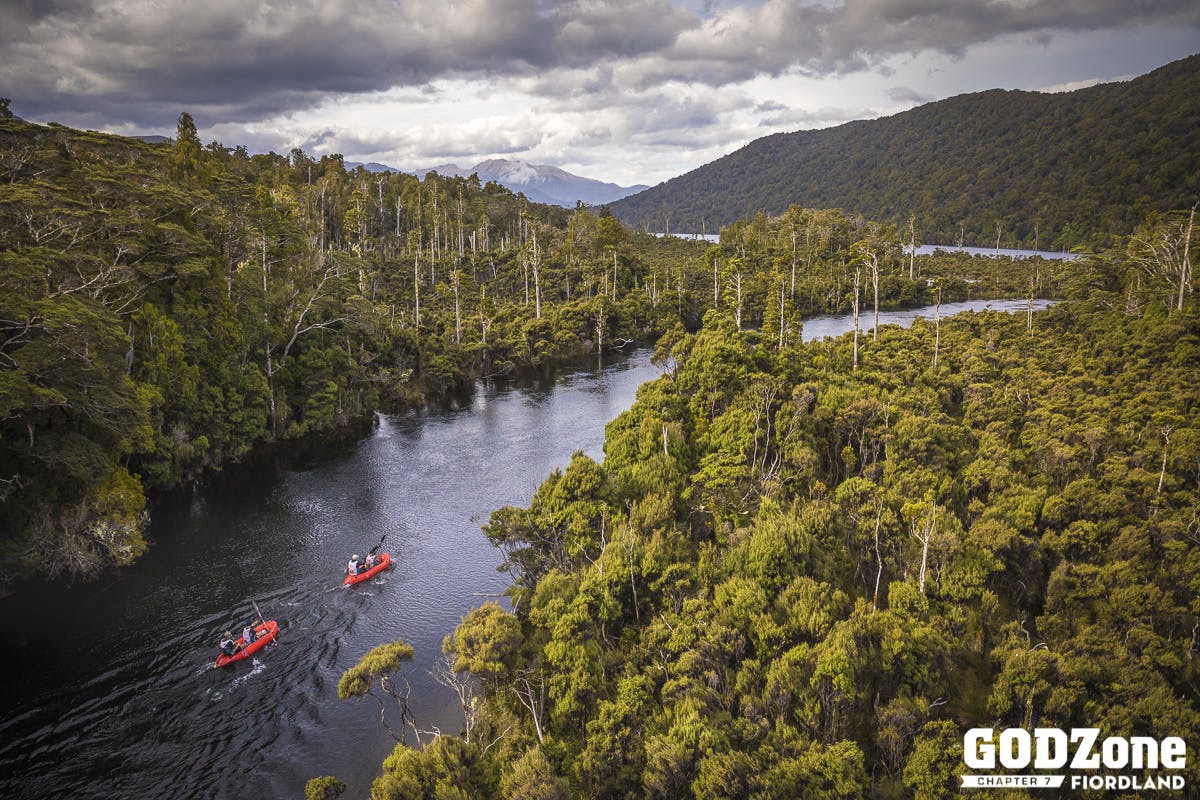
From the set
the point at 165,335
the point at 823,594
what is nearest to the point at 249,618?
the point at 165,335

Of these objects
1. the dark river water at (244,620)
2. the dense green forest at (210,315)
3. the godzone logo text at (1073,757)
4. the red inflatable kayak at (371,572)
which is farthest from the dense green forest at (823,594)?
the dense green forest at (210,315)

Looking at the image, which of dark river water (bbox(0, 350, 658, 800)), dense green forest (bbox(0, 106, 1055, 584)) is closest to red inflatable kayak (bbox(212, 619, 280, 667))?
dark river water (bbox(0, 350, 658, 800))

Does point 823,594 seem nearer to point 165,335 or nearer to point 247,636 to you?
point 247,636

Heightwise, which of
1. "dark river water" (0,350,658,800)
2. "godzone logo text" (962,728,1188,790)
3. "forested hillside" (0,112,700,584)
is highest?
"forested hillside" (0,112,700,584)

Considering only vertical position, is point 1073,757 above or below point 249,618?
above

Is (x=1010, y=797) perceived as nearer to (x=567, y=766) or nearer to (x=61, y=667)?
(x=567, y=766)

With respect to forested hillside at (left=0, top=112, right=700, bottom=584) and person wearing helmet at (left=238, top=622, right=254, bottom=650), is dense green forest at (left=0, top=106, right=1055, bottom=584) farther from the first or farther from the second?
person wearing helmet at (left=238, top=622, right=254, bottom=650)
